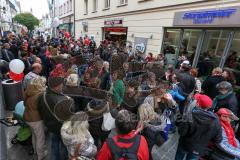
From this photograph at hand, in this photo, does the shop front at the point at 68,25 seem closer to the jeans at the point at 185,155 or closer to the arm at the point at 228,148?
the jeans at the point at 185,155

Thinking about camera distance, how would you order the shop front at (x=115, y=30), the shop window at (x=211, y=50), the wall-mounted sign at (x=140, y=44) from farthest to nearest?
1. the shop front at (x=115, y=30)
2. the wall-mounted sign at (x=140, y=44)
3. the shop window at (x=211, y=50)

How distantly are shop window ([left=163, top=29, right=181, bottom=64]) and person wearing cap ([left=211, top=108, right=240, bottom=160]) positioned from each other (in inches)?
252

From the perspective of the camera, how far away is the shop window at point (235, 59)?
239 inches

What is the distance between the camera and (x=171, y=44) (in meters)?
9.02

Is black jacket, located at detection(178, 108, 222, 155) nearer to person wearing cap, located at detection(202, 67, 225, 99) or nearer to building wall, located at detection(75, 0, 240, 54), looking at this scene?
person wearing cap, located at detection(202, 67, 225, 99)

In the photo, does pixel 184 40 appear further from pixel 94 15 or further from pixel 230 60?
pixel 94 15

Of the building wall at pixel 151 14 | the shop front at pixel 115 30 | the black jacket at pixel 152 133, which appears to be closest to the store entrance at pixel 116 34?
the shop front at pixel 115 30

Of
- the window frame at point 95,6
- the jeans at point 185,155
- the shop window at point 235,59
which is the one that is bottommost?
the jeans at point 185,155

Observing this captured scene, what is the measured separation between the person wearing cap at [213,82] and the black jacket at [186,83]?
0.45 metres

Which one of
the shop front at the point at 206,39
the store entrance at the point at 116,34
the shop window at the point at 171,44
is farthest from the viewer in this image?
the store entrance at the point at 116,34

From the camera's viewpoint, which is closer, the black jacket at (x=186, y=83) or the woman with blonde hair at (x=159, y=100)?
the woman with blonde hair at (x=159, y=100)

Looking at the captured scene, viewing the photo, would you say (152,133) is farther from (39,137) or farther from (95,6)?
(95,6)

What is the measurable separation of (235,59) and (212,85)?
2519 mm

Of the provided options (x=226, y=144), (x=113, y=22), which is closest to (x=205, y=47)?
(x=226, y=144)
